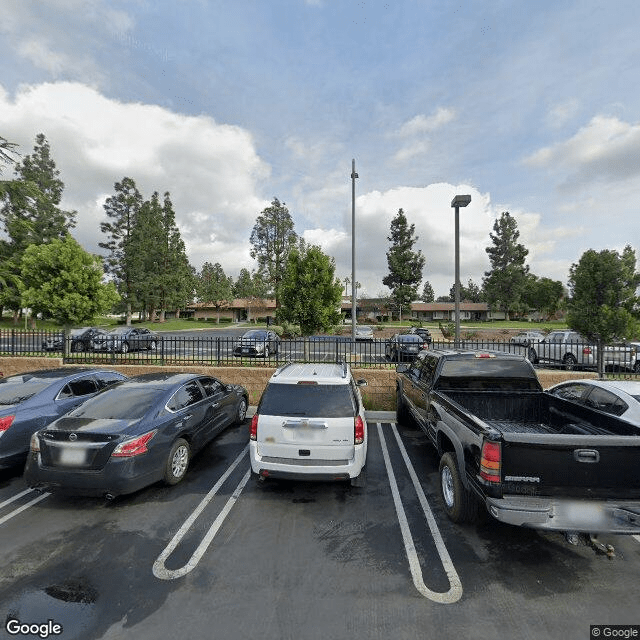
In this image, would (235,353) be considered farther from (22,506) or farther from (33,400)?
(22,506)

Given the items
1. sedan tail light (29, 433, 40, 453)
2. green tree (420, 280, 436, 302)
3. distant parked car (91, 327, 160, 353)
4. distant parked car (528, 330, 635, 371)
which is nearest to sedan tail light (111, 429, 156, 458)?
sedan tail light (29, 433, 40, 453)

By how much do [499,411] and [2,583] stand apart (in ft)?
21.5

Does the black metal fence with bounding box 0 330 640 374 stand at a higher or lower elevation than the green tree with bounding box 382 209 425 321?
lower

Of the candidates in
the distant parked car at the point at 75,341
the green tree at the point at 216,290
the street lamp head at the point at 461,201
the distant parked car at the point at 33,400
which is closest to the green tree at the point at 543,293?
the green tree at the point at 216,290

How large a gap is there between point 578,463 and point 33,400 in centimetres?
756

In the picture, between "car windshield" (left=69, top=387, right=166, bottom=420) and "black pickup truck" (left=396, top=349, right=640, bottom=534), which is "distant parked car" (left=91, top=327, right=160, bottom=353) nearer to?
"car windshield" (left=69, top=387, right=166, bottom=420)

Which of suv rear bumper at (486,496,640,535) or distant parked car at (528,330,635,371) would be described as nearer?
suv rear bumper at (486,496,640,535)

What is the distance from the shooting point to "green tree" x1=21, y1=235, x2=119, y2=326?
12156 millimetres

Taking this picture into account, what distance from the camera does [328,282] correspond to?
13.9 meters

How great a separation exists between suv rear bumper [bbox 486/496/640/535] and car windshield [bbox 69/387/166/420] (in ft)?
15.7

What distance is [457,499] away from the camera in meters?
4.05

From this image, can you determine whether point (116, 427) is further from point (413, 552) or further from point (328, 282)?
point (328, 282)

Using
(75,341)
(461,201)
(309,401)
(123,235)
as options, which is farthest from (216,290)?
(309,401)

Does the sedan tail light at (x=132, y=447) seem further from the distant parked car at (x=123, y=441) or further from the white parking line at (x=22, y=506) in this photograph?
the white parking line at (x=22, y=506)
